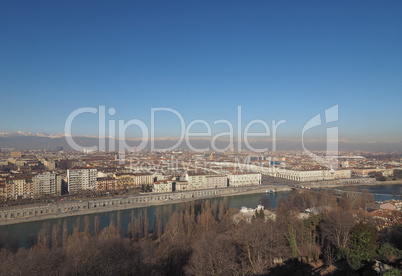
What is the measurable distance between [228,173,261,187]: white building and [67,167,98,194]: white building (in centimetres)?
603

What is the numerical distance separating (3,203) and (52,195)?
183 centimetres

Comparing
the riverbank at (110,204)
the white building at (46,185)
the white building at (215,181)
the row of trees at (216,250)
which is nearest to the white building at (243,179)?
the white building at (215,181)

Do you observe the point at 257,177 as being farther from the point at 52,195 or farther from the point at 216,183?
the point at 52,195

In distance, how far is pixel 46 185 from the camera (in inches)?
385

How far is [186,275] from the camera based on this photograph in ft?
10.3

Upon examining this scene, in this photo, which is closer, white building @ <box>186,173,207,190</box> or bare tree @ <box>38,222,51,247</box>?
bare tree @ <box>38,222,51,247</box>

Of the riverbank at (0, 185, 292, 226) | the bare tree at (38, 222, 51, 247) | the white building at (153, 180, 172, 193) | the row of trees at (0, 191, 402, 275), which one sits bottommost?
the riverbank at (0, 185, 292, 226)

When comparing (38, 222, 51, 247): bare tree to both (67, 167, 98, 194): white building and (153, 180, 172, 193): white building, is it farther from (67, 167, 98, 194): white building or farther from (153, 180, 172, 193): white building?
(67, 167, 98, 194): white building

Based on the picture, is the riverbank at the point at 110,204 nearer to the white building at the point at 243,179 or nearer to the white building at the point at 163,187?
the white building at the point at 163,187

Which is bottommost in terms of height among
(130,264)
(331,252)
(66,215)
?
(66,215)

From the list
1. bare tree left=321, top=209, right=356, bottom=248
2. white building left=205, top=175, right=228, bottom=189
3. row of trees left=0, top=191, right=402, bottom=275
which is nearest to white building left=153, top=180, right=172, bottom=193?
white building left=205, top=175, right=228, bottom=189

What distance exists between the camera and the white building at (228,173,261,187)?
43.1ft

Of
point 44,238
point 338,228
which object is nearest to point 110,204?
point 44,238

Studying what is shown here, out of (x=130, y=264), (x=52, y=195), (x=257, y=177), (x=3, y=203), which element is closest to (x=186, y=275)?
(x=130, y=264)
